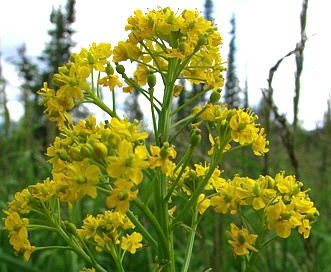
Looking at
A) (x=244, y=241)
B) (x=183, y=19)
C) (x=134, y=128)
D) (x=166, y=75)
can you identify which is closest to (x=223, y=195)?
(x=244, y=241)

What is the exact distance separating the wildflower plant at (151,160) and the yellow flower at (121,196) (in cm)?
3

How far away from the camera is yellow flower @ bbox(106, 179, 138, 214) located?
4.39 ft

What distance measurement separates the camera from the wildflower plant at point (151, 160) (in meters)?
1.46

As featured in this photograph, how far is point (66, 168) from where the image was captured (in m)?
1.58

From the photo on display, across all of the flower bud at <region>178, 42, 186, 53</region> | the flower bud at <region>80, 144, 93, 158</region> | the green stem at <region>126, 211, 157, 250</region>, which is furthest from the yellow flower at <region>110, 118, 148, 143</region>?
the flower bud at <region>178, 42, 186, 53</region>

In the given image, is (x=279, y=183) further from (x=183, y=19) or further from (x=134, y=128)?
(x=183, y=19)

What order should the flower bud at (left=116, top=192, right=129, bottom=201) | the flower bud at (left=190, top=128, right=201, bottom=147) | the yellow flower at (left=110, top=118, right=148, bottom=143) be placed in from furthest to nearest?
1. the flower bud at (left=190, top=128, right=201, bottom=147)
2. the yellow flower at (left=110, top=118, right=148, bottom=143)
3. the flower bud at (left=116, top=192, right=129, bottom=201)

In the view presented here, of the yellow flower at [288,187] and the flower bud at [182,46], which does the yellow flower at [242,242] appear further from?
the flower bud at [182,46]

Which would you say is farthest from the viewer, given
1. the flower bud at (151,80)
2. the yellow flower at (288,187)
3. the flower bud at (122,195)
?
the flower bud at (151,80)

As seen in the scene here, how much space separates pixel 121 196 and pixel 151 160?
17 centimetres

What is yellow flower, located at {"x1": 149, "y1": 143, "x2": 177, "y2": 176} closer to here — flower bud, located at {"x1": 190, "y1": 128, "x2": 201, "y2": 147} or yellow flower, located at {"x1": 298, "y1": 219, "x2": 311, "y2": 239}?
flower bud, located at {"x1": 190, "y1": 128, "x2": 201, "y2": 147}

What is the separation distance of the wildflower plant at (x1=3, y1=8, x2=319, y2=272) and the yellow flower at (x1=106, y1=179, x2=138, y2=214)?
0.03m

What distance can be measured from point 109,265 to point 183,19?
2.94 metres

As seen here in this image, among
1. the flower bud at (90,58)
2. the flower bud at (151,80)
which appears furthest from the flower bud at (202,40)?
the flower bud at (90,58)
